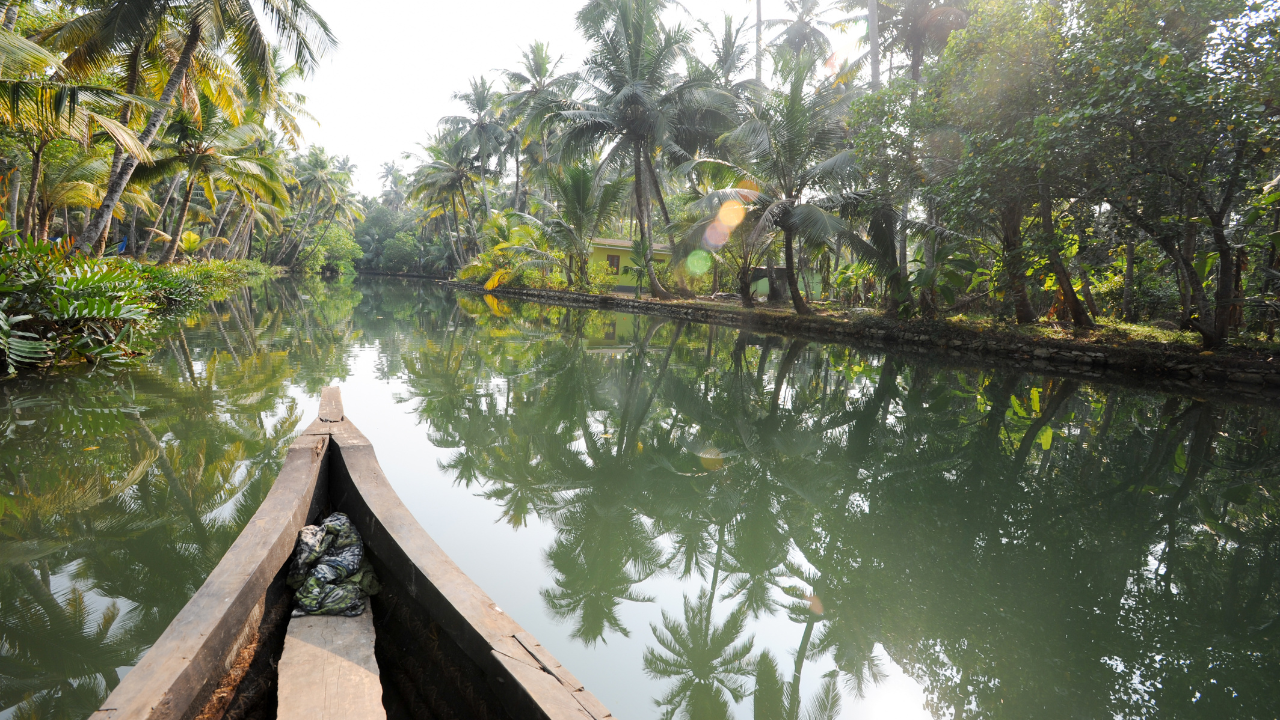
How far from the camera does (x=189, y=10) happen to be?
Result: 1054 cm

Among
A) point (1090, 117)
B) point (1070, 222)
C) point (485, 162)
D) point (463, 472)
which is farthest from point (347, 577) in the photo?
point (485, 162)

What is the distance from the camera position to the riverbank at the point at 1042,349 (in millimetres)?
8828

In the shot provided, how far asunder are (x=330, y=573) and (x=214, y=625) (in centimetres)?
65

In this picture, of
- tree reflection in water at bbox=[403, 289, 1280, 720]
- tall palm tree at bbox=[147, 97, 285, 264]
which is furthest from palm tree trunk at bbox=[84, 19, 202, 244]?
tree reflection in water at bbox=[403, 289, 1280, 720]

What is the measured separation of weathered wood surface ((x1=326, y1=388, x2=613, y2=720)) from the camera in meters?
1.40

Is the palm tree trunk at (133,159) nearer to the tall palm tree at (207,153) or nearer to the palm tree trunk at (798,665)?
the tall palm tree at (207,153)

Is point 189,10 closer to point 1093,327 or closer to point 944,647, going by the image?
point 944,647

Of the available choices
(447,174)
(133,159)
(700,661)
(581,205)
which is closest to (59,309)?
(133,159)

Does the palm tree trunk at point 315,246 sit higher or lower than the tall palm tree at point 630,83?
lower

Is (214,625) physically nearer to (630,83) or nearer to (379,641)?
(379,641)

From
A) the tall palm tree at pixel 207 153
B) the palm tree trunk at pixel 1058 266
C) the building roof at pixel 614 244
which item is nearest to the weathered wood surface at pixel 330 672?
the palm tree trunk at pixel 1058 266

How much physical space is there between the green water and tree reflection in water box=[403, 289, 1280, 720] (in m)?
0.02

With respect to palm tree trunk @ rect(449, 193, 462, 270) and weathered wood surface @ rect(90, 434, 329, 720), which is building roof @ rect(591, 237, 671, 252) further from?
weathered wood surface @ rect(90, 434, 329, 720)

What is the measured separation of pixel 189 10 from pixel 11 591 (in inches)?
471
